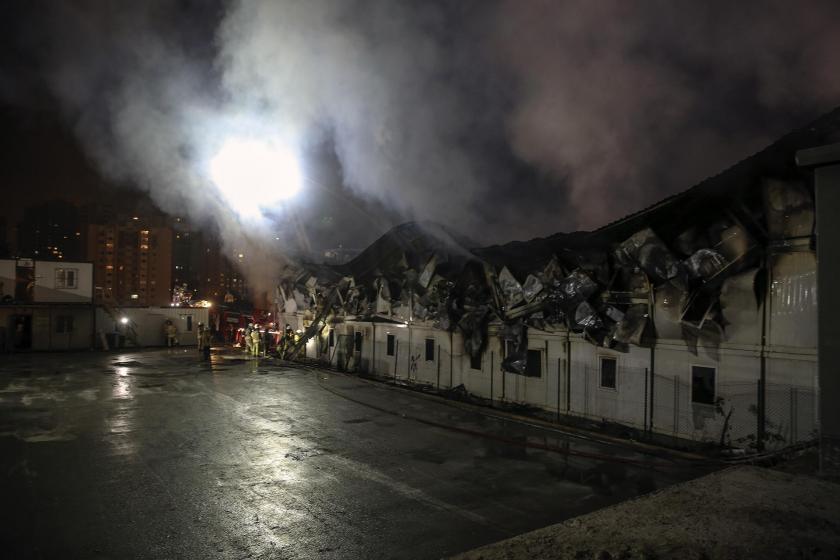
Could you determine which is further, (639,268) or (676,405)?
(639,268)

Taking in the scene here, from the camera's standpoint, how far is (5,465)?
348 inches

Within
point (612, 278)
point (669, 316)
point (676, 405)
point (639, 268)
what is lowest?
point (676, 405)

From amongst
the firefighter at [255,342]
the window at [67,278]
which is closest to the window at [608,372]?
the firefighter at [255,342]

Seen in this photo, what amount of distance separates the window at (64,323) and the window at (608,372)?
32.6 metres

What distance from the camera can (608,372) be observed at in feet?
41.9

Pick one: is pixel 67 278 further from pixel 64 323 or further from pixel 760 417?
pixel 760 417

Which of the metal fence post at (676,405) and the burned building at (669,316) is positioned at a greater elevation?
the burned building at (669,316)

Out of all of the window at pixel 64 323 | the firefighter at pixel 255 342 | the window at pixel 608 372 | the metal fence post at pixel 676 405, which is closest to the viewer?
the metal fence post at pixel 676 405

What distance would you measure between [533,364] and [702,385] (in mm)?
4571

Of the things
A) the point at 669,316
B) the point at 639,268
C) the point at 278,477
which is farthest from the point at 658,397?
the point at 278,477

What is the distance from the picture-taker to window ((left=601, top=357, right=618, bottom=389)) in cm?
1263

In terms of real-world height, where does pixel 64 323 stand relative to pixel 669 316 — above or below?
below

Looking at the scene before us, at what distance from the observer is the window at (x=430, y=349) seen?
60.8 ft

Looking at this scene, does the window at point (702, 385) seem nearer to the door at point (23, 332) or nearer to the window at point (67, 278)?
the door at point (23, 332)
